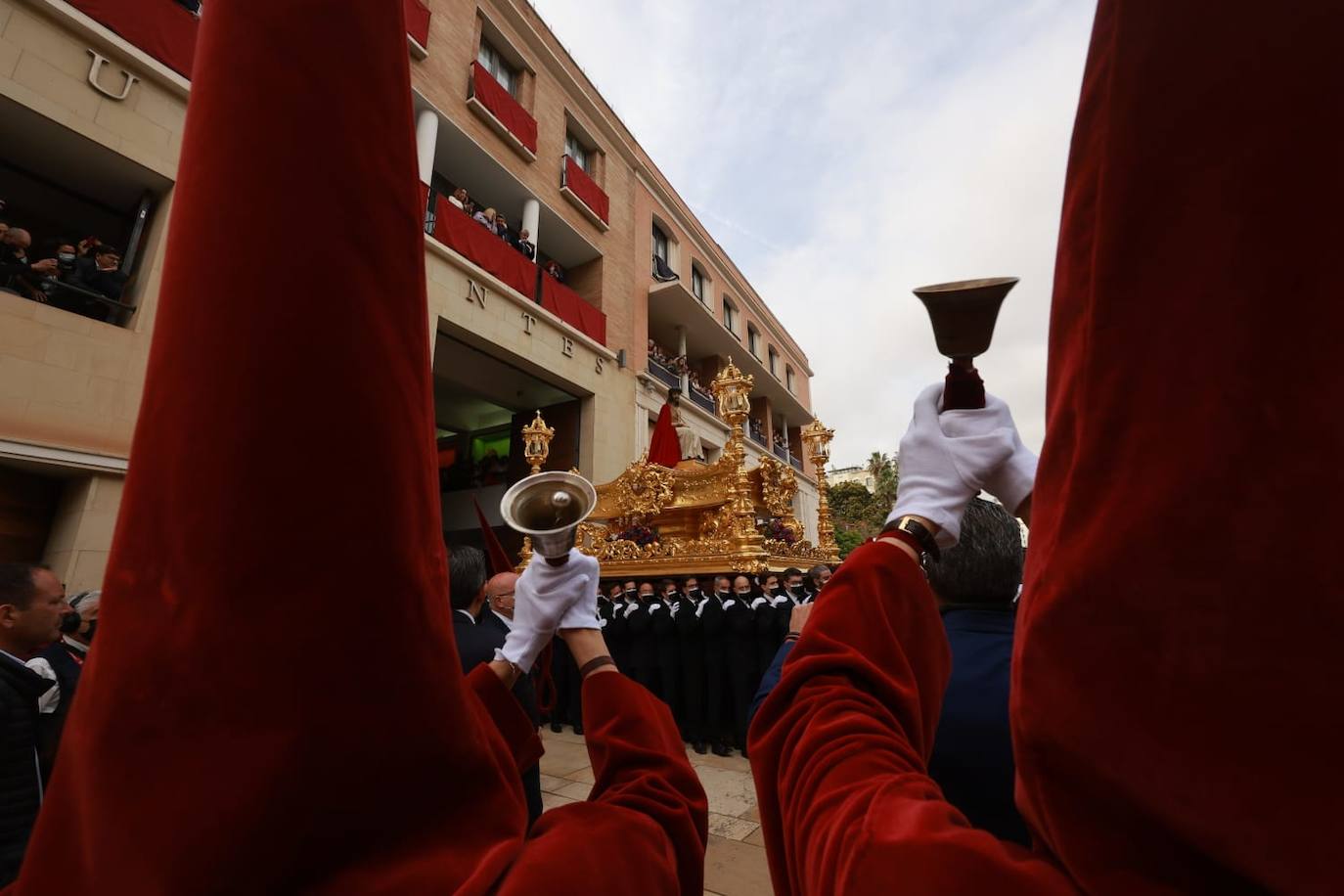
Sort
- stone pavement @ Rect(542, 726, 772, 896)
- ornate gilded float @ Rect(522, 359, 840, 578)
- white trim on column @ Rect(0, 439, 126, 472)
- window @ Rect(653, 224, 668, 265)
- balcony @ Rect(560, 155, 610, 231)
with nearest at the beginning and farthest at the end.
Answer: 1. stone pavement @ Rect(542, 726, 772, 896)
2. white trim on column @ Rect(0, 439, 126, 472)
3. ornate gilded float @ Rect(522, 359, 840, 578)
4. balcony @ Rect(560, 155, 610, 231)
5. window @ Rect(653, 224, 668, 265)

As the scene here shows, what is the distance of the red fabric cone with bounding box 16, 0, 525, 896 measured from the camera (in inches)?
21.4

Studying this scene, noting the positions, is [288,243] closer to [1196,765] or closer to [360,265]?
[360,265]

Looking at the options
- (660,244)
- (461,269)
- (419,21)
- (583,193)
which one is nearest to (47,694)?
(461,269)

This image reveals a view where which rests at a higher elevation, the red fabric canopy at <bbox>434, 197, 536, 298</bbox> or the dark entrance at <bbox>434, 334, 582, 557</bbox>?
→ the red fabric canopy at <bbox>434, 197, 536, 298</bbox>

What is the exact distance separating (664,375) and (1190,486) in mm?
16917

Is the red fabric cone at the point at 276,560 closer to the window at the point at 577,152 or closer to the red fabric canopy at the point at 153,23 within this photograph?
the red fabric canopy at the point at 153,23

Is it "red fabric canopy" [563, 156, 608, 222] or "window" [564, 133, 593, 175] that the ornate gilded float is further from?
"window" [564, 133, 593, 175]

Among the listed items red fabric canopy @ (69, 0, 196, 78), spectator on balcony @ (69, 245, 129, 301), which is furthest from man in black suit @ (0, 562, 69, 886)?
red fabric canopy @ (69, 0, 196, 78)

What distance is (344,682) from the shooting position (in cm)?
58

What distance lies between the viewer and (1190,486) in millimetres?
469

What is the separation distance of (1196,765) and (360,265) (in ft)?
2.90

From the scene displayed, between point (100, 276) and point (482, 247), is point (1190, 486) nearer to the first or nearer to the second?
point (100, 276)

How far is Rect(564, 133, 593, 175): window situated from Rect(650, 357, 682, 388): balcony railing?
5698 mm

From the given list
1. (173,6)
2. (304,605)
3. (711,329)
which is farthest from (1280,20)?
(711,329)
